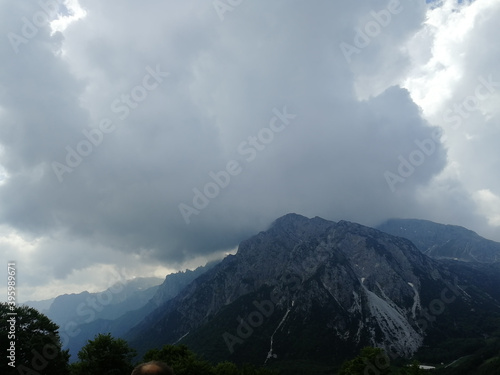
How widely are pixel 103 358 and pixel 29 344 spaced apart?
36.7 feet

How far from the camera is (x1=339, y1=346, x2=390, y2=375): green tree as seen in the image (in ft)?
190

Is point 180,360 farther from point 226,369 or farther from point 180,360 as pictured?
point 226,369

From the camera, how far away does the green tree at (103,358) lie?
50.3 m

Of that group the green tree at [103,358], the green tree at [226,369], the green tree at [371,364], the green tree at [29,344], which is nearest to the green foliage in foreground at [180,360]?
the green tree at [226,369]

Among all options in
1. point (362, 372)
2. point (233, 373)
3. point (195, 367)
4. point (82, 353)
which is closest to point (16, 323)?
point (82, 353)

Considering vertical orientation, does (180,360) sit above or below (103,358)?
below

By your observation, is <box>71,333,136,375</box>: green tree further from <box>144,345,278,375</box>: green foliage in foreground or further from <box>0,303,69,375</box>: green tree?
<box>144,345,278,375</box>: green foliage in foreground

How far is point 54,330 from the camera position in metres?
50.7

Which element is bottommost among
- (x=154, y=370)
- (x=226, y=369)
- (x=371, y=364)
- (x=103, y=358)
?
(x=371, y=364)

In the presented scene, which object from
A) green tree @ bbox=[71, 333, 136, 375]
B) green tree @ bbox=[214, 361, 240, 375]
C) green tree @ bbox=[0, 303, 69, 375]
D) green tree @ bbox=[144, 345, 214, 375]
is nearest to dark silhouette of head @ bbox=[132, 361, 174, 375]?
green tree @ bbox=[0, 303, 69, 375]

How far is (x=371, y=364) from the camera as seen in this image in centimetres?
5834

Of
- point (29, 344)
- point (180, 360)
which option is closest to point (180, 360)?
point (180, 360)

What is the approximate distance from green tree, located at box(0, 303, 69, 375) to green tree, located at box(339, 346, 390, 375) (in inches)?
1904

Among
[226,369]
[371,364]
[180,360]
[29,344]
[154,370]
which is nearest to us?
→ [154,370]
